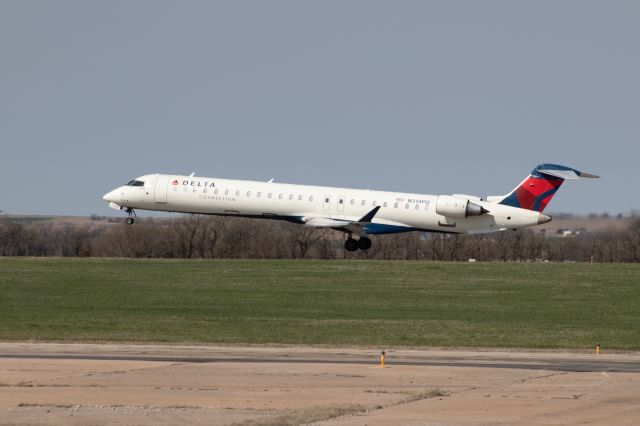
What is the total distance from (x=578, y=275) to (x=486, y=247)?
30327 millimetres

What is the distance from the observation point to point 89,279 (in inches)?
2488

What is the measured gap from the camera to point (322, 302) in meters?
55.6

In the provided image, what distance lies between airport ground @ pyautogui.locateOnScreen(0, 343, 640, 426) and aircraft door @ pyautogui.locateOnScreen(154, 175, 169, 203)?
2963 cm

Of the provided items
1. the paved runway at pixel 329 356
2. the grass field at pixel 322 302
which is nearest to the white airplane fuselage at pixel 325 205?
the grass field at pixel 322 302

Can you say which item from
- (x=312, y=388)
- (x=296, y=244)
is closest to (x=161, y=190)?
(x=296, y=244)

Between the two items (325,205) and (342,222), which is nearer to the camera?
(342,222)

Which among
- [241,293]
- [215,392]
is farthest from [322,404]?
[241,293]

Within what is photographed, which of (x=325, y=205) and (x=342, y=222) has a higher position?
(x=325, y=205)

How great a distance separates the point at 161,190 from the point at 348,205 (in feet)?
32.6

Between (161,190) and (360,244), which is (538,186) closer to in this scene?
(360,244)

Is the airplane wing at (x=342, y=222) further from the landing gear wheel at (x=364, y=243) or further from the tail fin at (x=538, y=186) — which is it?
the tail fin at (x=538, y=186)

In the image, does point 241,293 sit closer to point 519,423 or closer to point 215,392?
point 215,392

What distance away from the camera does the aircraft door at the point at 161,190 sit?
66.2m

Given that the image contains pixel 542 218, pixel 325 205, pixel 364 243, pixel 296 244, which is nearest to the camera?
pixel 325 205
